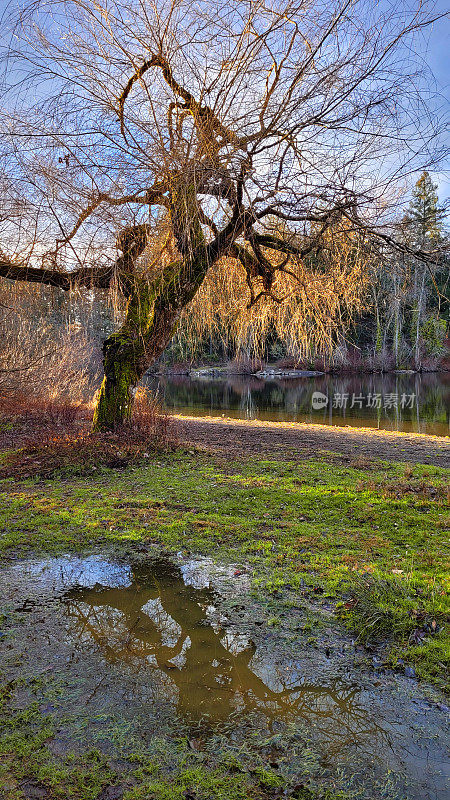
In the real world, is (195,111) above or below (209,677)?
above

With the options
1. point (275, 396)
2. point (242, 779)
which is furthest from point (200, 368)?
point (242, 779)

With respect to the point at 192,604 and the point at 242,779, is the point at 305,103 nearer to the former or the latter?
the point at 192,604

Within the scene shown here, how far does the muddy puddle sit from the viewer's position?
219 cm

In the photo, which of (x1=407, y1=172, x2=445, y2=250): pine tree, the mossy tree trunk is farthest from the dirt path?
(x1=407, y1=172, x2=445, y2=250): pine tree

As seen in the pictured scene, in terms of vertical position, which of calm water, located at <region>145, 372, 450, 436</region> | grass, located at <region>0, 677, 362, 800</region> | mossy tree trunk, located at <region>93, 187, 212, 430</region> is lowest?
grass, located at <region>0, 677, 362, 800</region>

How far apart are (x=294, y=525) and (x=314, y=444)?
4.68 m

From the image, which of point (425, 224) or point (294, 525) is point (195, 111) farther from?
point (294, 525)

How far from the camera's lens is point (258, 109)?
4145 millimetres

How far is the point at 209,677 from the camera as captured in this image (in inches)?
103

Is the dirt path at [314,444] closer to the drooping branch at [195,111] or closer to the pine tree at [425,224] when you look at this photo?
the pine tree at [425,224]

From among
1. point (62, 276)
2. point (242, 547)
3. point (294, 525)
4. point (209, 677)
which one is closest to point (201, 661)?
point (209, 677)

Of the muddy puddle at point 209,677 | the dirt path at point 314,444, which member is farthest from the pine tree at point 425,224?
the dirt path at point 314,444

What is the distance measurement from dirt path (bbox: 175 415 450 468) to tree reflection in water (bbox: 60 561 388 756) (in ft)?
15.3

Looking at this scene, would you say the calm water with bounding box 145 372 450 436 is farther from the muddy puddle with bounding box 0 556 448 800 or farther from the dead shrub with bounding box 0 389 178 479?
the muddy puddle with bounding box 0 556 448 800
